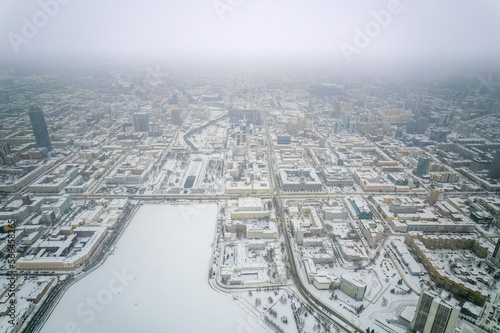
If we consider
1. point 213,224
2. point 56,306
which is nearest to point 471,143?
point 213,224

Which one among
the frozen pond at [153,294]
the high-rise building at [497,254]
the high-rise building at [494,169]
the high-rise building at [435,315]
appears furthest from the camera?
the high-rise building at [494,169]

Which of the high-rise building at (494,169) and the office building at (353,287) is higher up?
the high-rise building at (494,169)

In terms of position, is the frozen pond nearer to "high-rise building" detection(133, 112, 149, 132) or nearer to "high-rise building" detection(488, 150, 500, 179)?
"high-rise building" detection(133, 112, 149, 132)

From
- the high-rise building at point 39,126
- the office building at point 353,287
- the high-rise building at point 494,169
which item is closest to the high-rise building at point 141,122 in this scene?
the high-rise building at point 39,126

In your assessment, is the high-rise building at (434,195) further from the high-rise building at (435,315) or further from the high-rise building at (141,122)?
the high-rise building at (141,122)

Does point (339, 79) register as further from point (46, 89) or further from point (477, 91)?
point (46, 89)

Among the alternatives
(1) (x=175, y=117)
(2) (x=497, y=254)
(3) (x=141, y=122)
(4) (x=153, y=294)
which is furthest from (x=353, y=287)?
(1) (x=175, y=117)

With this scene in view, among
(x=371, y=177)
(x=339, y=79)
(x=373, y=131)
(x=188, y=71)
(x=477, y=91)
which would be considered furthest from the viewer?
(x=188, y=71)
